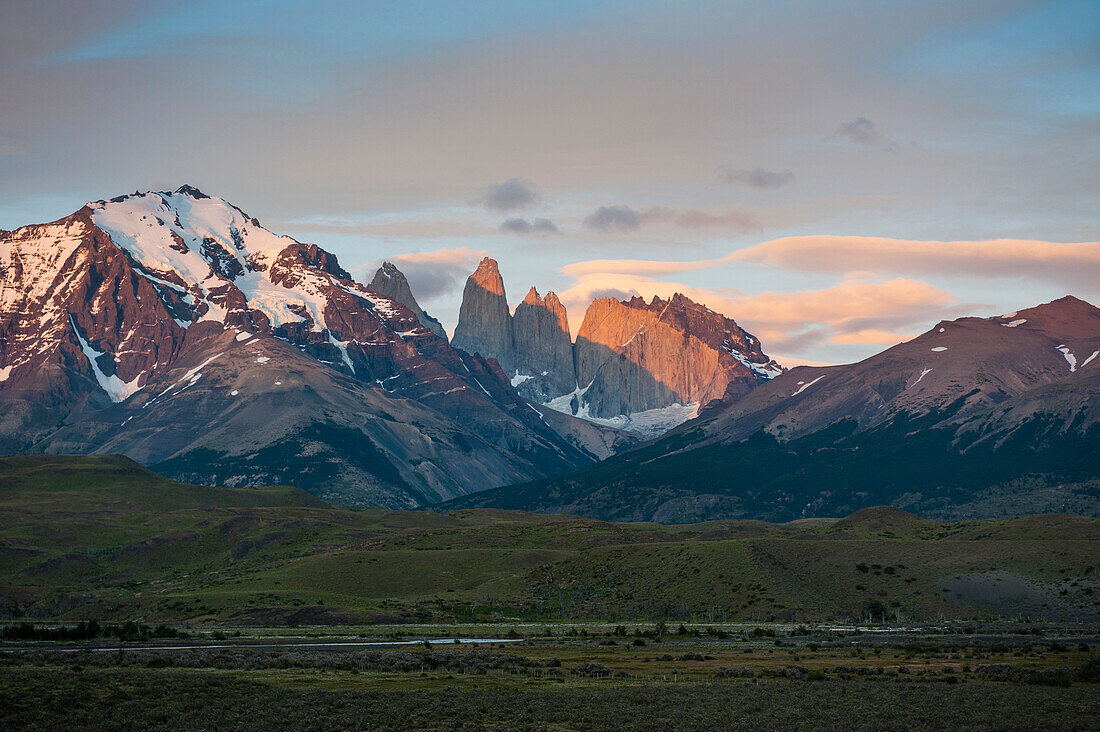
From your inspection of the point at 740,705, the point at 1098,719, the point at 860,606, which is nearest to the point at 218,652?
the point at 740,705

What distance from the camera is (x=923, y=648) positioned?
115 metres

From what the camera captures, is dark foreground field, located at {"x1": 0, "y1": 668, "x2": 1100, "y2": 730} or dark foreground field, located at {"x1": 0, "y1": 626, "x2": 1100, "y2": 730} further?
dark foreground field, located at {"x1": 0, "y1": 626, "x2": 1100, "y2": 730}

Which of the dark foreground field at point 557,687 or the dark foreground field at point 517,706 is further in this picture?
the dark foreground field at point 557,687

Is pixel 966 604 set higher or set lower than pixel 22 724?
lower

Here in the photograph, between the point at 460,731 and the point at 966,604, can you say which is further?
the point at 966,604

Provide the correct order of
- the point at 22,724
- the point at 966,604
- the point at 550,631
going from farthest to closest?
1. the point at 966,604
2. the point at 550,631
3. the point at 22,724

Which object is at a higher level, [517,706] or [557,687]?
[517,706]

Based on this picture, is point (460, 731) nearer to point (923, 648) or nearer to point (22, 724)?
point (22, 724)

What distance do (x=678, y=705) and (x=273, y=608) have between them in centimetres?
11560

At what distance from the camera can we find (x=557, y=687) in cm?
9025

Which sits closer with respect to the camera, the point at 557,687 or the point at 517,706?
the point at 517,706

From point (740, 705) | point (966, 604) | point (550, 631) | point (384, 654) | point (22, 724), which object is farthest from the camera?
point (966, 604)

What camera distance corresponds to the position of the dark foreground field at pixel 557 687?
7294cm

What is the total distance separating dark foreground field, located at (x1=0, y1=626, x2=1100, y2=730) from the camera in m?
72.9
